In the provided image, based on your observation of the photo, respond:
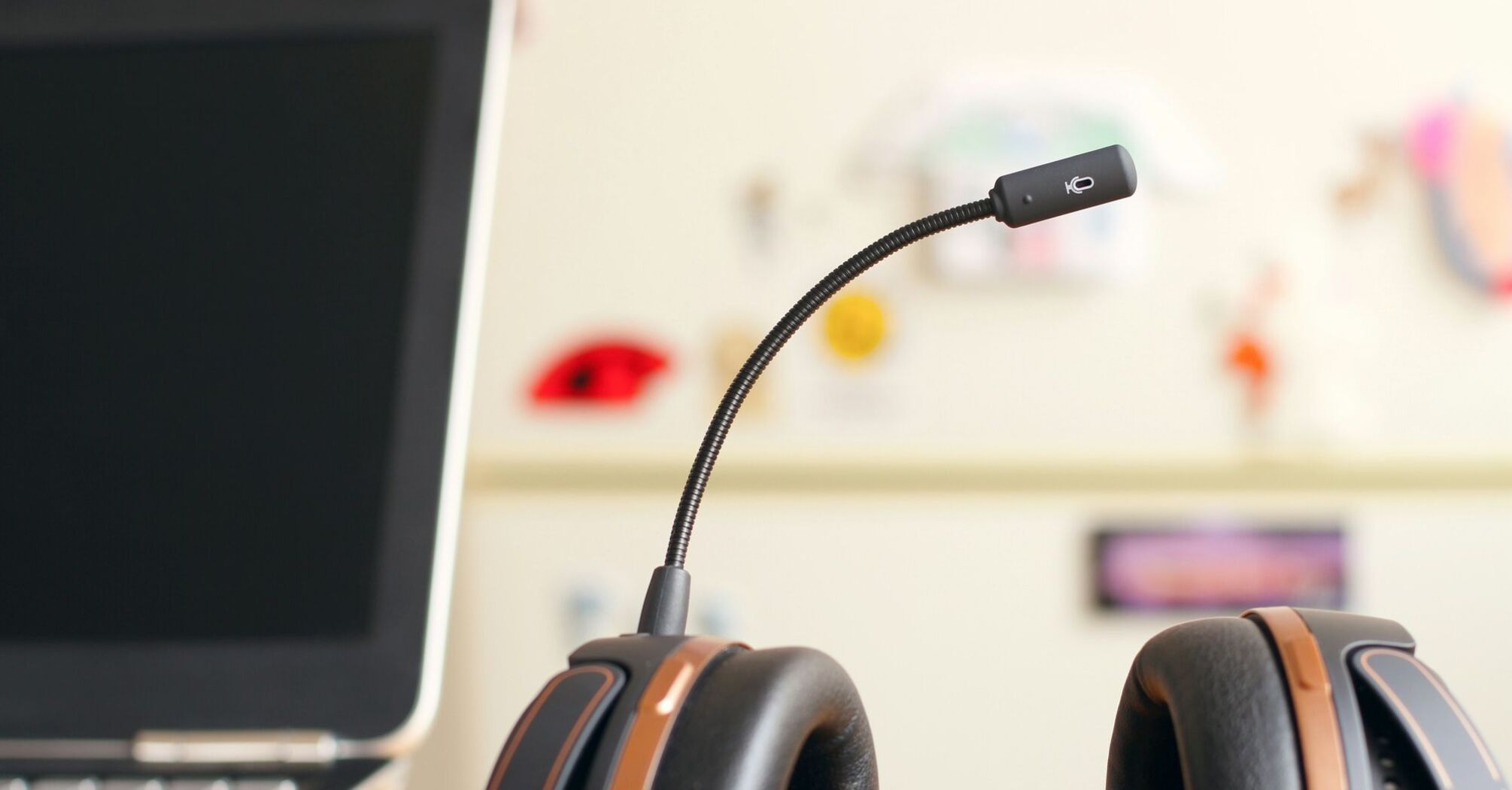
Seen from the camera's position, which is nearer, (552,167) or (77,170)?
(77,170)

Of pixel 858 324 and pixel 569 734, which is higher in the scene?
pixel 858 324

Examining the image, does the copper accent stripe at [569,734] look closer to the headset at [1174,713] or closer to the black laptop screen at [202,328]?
the headset at [1174,713]

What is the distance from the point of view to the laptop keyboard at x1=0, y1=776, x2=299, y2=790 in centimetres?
34

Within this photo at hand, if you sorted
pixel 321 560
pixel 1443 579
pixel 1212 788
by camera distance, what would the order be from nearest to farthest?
pixel 1212 788 → pixel 321 560 → pixel 1443 579

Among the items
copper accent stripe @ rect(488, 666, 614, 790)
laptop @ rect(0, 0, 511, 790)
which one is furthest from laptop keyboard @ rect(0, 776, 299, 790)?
copper accent stripe @ rect(488, 666, 614, 790)

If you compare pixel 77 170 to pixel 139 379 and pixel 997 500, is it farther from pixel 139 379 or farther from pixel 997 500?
pixel 997 500

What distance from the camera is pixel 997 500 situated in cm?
103

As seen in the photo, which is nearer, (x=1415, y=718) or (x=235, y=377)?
(x=1415, y=718)

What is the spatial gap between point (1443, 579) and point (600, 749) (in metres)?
1.01

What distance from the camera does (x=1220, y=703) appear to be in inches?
8.9

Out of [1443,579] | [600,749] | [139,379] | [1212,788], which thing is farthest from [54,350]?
[1443,579]

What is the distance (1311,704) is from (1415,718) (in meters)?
0.02

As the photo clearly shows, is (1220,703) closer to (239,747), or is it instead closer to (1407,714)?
(1407,714)

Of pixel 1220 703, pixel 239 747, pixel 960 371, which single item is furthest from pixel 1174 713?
pixel 960 371
